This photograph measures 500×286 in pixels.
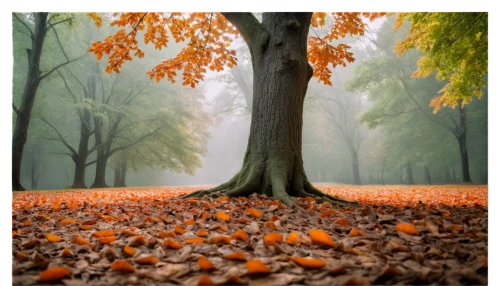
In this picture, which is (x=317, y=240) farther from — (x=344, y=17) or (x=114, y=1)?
(x=344, y=17)

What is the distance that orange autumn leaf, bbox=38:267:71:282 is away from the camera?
1.35 metres

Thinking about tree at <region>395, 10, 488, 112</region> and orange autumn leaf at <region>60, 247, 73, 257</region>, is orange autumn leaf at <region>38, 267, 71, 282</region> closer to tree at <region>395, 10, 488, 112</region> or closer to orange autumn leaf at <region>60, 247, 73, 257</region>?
orange autumn leaf at <region>60, 247, 73, 257</region>

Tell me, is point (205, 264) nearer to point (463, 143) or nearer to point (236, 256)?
point (236, 256)

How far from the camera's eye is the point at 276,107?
416 cm

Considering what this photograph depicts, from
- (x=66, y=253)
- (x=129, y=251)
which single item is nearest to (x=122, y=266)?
(x=129, y=251)

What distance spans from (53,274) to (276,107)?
129 inches

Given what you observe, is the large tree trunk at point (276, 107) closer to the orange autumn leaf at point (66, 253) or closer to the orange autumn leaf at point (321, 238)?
the orange autumn leaf at point (321, 238)

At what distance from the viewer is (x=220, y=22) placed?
609 centimetres

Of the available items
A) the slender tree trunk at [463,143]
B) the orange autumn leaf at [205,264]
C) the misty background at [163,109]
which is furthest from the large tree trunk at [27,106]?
the slender tree trunk at [463,143]

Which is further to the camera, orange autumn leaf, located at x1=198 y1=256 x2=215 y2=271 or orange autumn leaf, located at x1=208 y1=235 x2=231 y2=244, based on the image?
orange autumn leaf, located at x1=208 y1=235 x2=231 y2=244

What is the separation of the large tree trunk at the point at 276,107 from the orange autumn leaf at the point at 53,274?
8.36 feet

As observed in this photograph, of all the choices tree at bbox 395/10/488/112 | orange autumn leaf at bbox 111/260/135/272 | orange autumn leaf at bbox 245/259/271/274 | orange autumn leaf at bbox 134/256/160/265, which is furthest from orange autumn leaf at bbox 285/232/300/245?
tree at bbox 395/10/488/112

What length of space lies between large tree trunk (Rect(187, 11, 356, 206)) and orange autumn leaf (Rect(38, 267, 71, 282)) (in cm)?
255

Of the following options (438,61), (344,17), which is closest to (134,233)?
(344,17)
